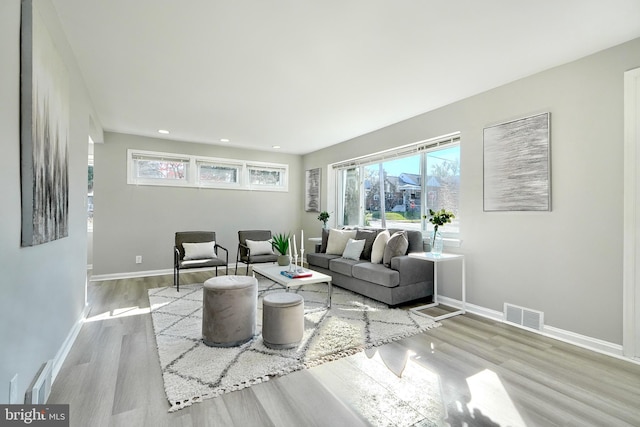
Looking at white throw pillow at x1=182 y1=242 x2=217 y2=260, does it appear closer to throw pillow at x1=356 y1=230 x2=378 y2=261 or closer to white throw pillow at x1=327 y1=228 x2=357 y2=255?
white throw pillow at x1=327 y1=228 x2=357 y2=255

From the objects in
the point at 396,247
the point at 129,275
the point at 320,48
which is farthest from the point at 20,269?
the point at 129,275

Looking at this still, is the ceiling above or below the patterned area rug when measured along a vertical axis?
above

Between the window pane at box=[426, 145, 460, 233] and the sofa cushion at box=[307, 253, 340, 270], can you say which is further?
the sofa cushion at box=[307, 253, 340, 270]

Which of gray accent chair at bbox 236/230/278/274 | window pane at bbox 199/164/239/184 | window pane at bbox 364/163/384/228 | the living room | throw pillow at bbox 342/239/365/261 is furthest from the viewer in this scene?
window pane at bbox 199/164/239/184

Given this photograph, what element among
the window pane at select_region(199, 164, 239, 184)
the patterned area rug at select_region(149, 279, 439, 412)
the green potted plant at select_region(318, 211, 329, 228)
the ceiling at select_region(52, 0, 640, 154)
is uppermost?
the ceiling at select_region(52, 0, 640, 154)

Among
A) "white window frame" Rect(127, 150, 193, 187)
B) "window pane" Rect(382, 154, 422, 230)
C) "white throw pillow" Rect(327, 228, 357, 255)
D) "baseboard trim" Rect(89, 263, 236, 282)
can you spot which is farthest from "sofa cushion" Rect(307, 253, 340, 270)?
"white window frame" Rect(127, 150, 193, 187)

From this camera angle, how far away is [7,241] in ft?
4.36

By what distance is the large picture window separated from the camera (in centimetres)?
401

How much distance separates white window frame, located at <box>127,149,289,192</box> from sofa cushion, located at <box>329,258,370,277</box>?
2861 millimetres

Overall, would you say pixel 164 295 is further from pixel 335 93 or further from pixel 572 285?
pixel 572 285

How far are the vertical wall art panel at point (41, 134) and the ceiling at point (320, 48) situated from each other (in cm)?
55

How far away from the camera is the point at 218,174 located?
6.20 metres

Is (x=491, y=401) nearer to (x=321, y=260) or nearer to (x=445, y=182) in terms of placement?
(x=445, y=182)

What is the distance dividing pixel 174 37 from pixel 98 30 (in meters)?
0.56
